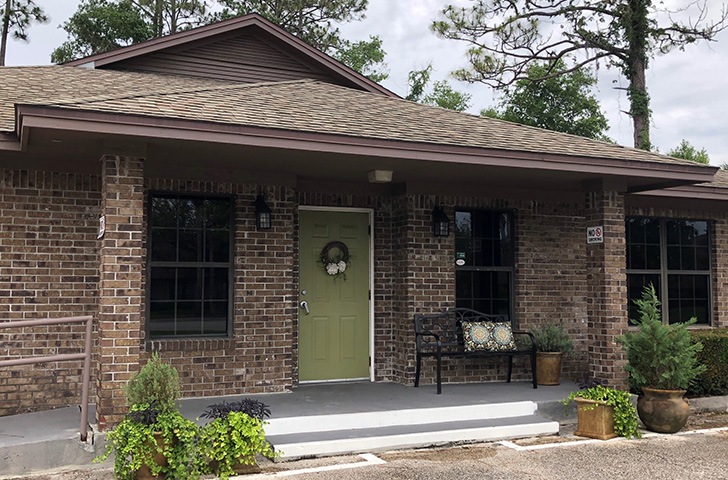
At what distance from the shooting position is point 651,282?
11.0 m

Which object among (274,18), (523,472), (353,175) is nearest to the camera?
(523,472)

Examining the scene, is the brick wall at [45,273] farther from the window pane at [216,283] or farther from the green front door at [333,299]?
the green front door at [333,299]

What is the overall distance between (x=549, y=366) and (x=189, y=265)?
4601mm

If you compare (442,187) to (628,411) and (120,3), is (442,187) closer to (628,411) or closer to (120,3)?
(628,411)

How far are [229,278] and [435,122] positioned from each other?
3017 millimetres

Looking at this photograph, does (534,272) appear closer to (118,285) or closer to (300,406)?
(300,406)

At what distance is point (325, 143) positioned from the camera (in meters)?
6.68

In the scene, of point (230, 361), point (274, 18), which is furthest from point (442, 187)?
point (274, 18)

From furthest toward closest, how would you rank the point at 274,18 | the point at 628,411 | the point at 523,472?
the point at 274,18 → the point at 628,411 → the point at 523,472

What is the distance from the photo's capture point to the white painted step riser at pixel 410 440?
6.22 meters

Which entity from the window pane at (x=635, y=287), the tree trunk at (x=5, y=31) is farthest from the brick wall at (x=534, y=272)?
the tree trunk at (x=5, y=31)

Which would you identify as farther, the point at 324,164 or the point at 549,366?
the point at 549,366

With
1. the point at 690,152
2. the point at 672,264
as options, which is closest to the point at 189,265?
the point at 672,264

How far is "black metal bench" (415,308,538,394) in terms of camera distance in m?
8.72
